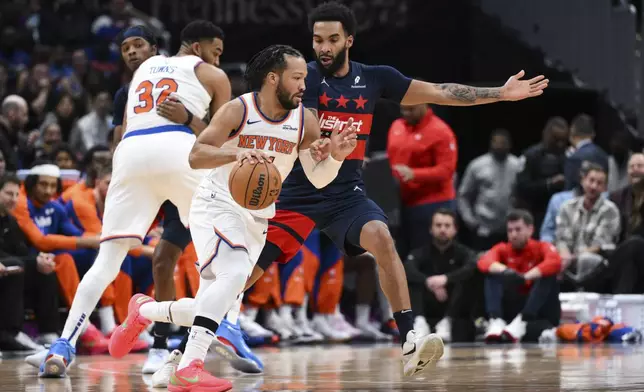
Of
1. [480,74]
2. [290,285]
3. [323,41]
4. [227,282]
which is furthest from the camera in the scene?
[480,74]

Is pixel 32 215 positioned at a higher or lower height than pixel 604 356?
higher

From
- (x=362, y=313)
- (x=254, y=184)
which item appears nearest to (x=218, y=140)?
(x=254, y=184)

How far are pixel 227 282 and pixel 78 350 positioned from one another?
15.4 feet

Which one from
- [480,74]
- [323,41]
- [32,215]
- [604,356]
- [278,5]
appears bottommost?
[604,356]

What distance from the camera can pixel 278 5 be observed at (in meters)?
18.8

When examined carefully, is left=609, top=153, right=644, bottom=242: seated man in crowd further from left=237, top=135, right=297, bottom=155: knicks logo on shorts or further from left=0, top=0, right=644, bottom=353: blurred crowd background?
left=237, top=135, right=297, bottom=155: knicks logo on shorts

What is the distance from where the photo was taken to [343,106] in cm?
737

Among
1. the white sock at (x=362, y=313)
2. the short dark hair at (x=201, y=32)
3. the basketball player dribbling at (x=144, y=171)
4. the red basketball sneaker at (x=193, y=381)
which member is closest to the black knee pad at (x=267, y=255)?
the basketball player dribbling at (x=144, y=171)

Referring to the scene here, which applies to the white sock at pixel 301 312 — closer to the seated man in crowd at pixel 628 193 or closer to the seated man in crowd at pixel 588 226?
the seated man in crowd at pixel 588 226

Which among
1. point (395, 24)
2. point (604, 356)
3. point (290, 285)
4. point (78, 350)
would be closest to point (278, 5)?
point (395, 24)

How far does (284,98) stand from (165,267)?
179 centimetres

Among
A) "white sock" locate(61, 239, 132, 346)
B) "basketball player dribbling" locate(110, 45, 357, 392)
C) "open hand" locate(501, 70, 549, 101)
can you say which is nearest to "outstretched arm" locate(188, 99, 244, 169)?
"basketball player dribbling" locate(110, 45, 357, 392)

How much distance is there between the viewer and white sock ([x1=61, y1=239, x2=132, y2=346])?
743 centimetres

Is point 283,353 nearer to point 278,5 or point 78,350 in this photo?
point 78,350
